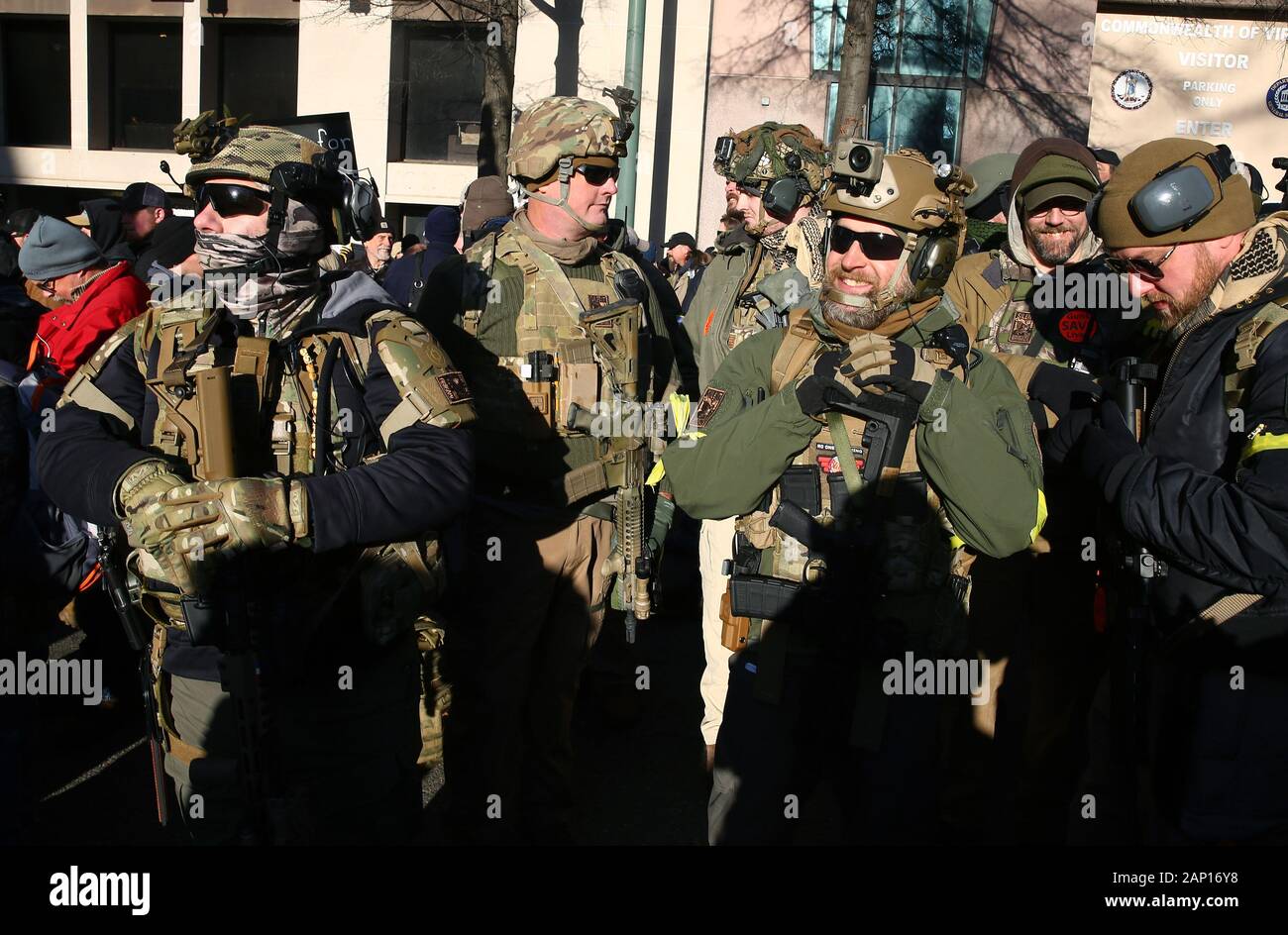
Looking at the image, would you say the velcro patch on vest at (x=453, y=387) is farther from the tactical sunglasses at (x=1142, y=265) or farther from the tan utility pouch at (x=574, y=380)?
the tactical sunglasses at (x=1142, y=265)

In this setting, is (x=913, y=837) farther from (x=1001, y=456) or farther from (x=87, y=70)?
(x=87, y=70)

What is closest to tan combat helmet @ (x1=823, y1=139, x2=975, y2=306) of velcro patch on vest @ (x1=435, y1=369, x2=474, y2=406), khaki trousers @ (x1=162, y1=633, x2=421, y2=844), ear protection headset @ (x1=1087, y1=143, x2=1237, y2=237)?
ear protection headset @ (x1=1087, y1=143, x2=1237, y2=237)

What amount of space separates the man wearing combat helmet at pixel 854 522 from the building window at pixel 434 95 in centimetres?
1642

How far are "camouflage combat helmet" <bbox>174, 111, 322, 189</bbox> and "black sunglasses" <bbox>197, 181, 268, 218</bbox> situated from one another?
1.5 inches

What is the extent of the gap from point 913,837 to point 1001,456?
112cm

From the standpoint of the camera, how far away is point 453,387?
304 centimetres

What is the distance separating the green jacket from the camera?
2842 millimetres

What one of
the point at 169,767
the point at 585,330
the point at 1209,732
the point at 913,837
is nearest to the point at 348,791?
the point at 169,767

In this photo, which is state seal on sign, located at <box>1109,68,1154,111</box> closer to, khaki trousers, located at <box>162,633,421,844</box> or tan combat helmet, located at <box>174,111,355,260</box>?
tan combat helmet, located at <box>174,111,355,260</box>

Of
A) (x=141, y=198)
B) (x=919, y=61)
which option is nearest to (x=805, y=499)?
(x=141, y=198)

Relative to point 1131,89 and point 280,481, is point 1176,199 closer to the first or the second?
point 280,481

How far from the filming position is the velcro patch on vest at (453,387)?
119 inches

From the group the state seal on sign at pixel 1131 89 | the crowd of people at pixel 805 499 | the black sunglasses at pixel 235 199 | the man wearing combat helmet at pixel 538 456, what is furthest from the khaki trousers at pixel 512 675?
the state seal on sign at pixel 1131 89

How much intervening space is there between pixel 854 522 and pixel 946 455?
363mm
